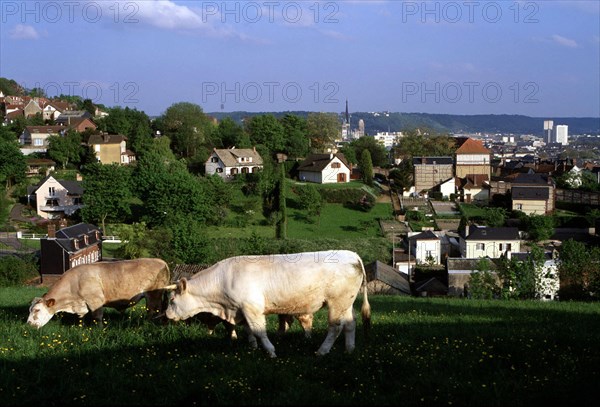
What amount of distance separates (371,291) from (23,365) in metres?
26.9

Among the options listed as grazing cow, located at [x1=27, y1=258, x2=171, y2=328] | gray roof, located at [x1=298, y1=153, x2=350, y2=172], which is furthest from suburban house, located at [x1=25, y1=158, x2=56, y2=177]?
grazing cow, located at [x1=27, y1=258, x2=171, y2=328]

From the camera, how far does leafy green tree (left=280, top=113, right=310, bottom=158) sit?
88125 mm

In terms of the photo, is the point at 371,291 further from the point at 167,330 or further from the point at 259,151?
the point at 259,151

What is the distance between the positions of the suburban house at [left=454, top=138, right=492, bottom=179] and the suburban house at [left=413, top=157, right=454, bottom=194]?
351 centimetres

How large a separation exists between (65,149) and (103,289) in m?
69.9

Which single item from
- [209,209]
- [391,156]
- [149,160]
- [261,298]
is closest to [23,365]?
[261,298]

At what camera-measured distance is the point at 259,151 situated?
82.5 m

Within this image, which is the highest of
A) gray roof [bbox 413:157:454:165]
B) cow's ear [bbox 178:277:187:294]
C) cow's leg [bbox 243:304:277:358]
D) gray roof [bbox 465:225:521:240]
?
gray roof [bbox 413:157:454:165]

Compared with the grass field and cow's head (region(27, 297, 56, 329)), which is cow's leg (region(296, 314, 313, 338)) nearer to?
the grass field

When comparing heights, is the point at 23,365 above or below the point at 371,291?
above

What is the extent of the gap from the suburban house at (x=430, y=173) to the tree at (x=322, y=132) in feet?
75.7

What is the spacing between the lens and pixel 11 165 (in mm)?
66375

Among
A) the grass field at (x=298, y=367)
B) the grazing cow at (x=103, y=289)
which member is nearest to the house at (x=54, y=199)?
the grazing cow at (x=103, y=289)

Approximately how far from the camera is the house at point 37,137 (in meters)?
83.1
